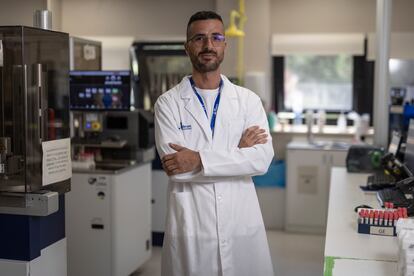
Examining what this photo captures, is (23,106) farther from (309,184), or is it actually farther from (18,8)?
(309,184)

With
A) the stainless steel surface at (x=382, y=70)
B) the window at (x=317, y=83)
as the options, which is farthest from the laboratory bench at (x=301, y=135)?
the stainless steel surface at (x=382, y=70)

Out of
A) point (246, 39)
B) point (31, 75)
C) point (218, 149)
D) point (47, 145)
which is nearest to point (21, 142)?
point (47, 145)

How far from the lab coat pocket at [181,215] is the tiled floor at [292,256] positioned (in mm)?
2169

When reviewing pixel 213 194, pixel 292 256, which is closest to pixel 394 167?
pixel 292 256

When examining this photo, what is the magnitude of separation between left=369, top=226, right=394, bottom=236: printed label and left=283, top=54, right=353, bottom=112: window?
13.3 feet

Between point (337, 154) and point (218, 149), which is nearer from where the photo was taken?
point (218, 149)

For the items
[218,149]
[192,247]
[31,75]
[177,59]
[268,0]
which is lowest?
[192,247]

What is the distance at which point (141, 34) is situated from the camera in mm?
6387

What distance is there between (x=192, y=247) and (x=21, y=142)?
0.86 metres

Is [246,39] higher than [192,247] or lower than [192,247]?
higher

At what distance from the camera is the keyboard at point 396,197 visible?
265 centimetres

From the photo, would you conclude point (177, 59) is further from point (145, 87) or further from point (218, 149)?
point (218, 149)

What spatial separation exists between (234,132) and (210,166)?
241mm

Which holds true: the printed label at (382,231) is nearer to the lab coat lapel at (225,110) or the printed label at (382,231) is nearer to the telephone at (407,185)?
the telephone at (407,185)
